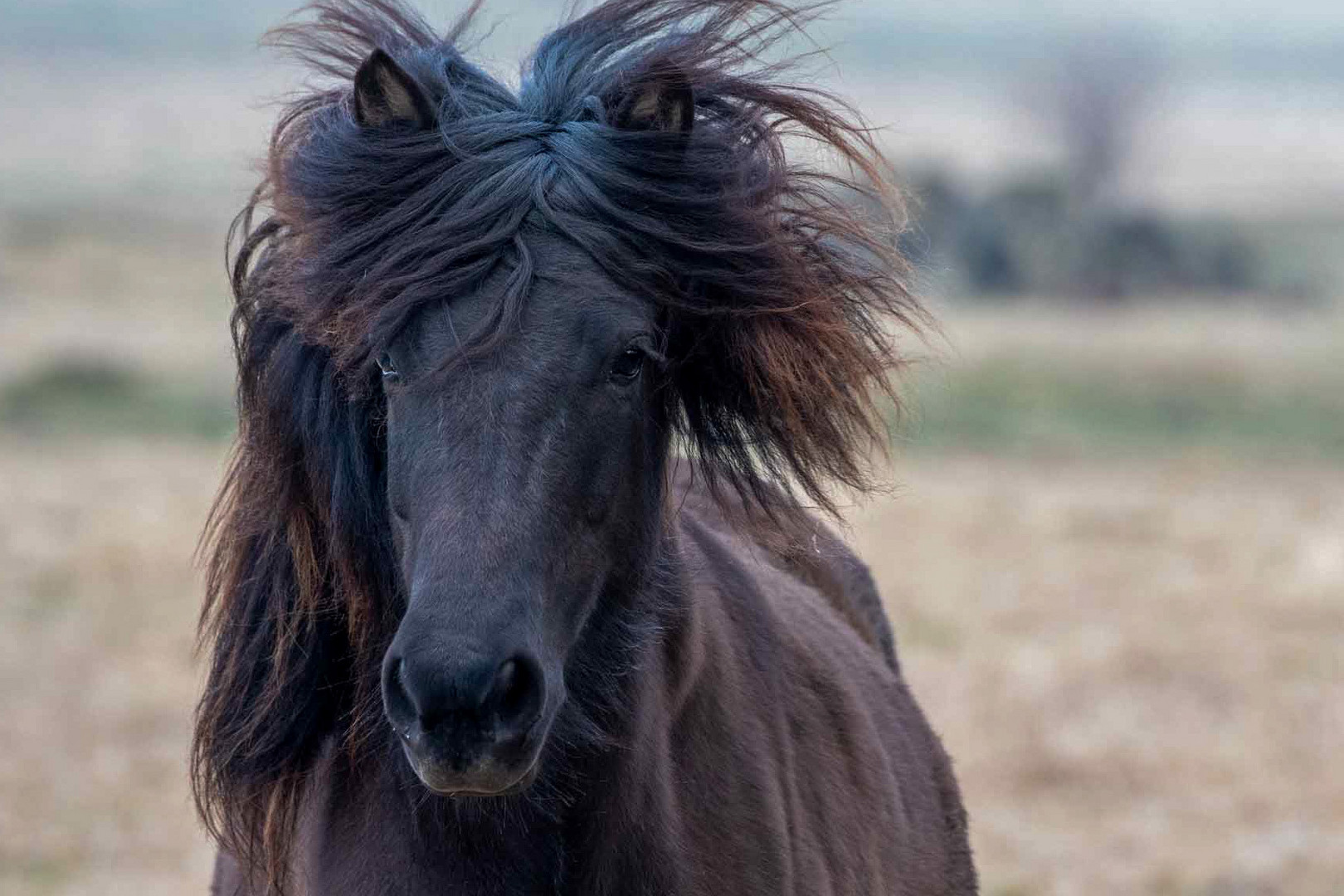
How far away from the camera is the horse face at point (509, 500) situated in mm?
2393

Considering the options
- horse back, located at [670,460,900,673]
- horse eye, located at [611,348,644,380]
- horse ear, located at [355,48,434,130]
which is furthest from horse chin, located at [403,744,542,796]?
horse ear, located at [355,48,434,130]

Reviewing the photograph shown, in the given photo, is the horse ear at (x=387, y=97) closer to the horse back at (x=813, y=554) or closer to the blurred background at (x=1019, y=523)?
the blurred background at (x=1019, y=523)

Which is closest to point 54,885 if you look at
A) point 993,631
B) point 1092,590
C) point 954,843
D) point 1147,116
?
point 954,843

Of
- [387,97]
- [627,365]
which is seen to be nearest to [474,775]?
[627,365]

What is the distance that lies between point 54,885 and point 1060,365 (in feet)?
62.1

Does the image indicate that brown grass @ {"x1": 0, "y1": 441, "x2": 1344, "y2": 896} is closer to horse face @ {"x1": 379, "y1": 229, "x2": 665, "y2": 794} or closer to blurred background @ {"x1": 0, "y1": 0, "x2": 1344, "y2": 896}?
blurred background @ {"x1": 0, "y1": 0, "x2": 1344, "y2": 896}

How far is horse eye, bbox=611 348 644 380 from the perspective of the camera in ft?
9.09

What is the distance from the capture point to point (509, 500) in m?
2.55

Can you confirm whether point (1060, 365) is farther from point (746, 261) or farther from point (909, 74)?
point (909, 74)

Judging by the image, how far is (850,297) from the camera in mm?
3275

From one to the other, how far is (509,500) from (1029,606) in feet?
35.1

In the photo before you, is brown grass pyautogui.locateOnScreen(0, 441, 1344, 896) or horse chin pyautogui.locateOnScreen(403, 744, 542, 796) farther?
brown grass pyautogui.locateOnScreen(0, 441, 1344, 896)

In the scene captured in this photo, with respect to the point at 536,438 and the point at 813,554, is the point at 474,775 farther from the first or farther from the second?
the point at 813,554

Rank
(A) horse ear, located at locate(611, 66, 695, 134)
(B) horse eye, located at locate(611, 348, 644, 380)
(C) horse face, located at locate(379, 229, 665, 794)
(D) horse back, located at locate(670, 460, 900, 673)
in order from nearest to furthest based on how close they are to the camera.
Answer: (C) horse face, located at locate(379, 229, 665, 794) < (B) horse eye, located at locate(611, 348, 644, 380) < (A) horse ear, located at locate(611, 66, 695, 134) < (D) horse back, located at locate(670, 460, 900, 673)
